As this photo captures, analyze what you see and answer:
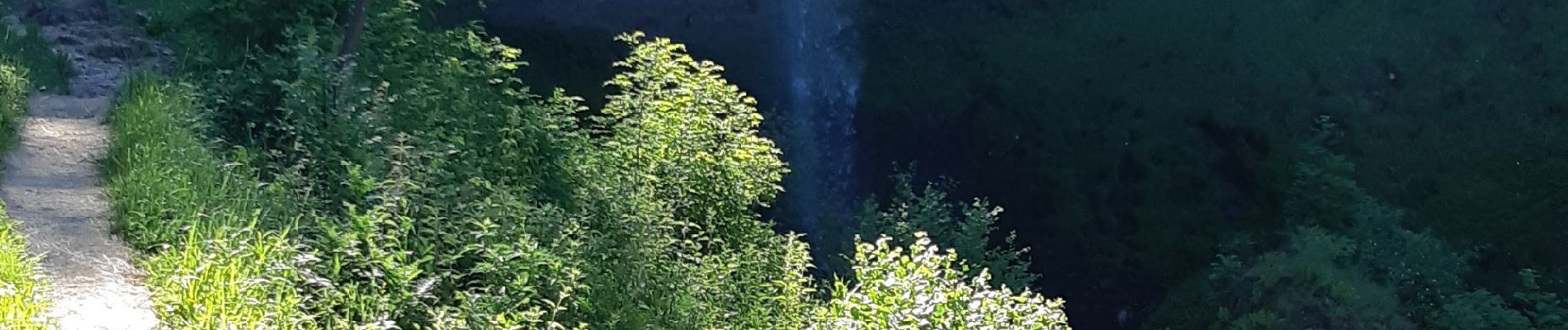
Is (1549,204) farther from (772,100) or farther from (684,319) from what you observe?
(684,319)

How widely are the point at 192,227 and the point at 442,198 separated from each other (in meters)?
1.00

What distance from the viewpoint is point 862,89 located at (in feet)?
36.0

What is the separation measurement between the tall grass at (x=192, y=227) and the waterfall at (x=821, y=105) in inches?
220

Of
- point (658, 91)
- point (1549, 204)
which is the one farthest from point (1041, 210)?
point (658, 91)

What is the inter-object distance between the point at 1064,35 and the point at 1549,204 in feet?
12.2

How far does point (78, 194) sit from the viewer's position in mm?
4711

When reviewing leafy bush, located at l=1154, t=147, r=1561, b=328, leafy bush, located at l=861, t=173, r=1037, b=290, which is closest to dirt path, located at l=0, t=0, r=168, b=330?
leafy bush, located at l=861, t=173, r=1037, b=290

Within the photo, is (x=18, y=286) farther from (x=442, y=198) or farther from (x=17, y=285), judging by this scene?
(x=442, y=198)

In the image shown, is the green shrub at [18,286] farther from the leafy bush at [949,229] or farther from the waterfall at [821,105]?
the waterfall at [821,105]

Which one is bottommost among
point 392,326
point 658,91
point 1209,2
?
point 392,326

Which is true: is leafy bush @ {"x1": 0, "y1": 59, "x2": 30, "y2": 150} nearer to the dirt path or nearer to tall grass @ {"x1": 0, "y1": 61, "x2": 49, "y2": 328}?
the dirt path

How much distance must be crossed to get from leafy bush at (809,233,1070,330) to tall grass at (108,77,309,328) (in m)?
1.83

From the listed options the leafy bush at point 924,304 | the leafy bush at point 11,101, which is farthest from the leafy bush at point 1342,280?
the leafy bush at point 11,101

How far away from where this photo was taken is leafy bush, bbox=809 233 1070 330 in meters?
4.57
